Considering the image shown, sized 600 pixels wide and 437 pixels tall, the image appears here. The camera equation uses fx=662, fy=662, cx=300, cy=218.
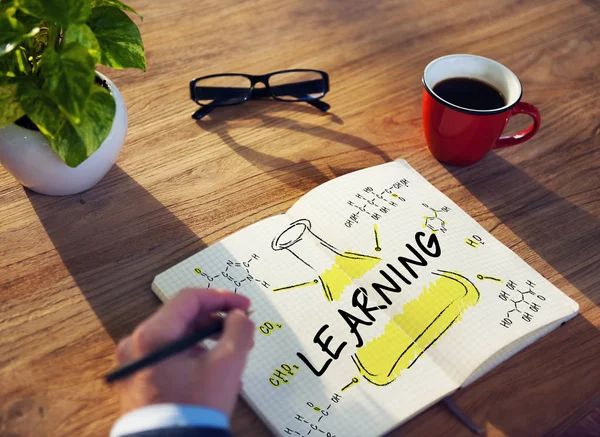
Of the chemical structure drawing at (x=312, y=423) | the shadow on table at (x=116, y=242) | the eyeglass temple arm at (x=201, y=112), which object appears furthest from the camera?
the eyeglass temple arm at (x=201, y=112)

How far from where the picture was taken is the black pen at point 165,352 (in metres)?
0.53

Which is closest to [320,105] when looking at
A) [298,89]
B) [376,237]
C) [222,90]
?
[298,89]

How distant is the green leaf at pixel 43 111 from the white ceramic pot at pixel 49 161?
0.16 feet

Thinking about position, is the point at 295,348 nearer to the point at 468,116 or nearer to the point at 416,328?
the point at 416,328

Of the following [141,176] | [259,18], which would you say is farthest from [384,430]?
[259,18]

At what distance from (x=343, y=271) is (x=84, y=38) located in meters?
Answer: 0.38

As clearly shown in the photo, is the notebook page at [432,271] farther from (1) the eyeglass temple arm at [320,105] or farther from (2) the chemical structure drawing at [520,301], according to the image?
(1) the eyeglass temple arm at [320,105]

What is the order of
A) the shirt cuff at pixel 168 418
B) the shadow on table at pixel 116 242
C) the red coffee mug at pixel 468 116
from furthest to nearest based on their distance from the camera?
the red coffee mug at pixel 468 116
the shadow on table at pixel 116 242
the shirt cuff at pixel 168 418

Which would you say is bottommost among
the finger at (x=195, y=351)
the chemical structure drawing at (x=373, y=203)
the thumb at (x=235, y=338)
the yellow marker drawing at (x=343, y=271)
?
the yellow marker drawing at (x=343, y=271)

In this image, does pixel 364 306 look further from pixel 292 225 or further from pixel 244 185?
pixel 244 185

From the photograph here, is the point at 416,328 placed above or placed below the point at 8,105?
below

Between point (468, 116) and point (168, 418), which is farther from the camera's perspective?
point (468, 116)

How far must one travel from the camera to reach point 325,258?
2.61 ft

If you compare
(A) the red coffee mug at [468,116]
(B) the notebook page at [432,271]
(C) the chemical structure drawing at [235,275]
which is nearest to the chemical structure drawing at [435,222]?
(B) the notebook page at [432,271]
